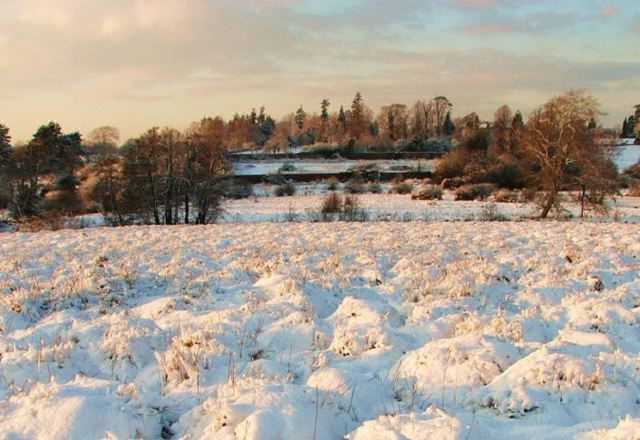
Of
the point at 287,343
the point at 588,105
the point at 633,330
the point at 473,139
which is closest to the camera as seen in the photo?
the point at 287,343

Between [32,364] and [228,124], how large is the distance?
112m

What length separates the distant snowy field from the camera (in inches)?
127

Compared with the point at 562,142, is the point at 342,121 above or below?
above

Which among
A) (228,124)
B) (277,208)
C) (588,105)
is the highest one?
(228,124)

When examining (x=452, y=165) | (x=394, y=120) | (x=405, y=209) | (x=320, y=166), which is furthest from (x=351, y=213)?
(x=394, y=120)

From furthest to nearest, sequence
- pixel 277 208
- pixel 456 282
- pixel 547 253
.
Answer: pixel 277 208, pixel 547 253, pixel 456 282

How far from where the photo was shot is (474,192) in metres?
41.1

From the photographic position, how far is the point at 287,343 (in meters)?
5.11

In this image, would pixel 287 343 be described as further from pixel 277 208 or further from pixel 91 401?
pixel 277 208

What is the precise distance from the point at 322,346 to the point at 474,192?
38520mm

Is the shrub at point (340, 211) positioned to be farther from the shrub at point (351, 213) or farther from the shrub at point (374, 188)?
the shrub at point (374, 188)

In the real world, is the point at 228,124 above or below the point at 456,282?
above

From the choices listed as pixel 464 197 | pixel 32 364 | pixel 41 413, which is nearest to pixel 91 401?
pixel 41 413

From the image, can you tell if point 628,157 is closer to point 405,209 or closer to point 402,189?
point 402,189
